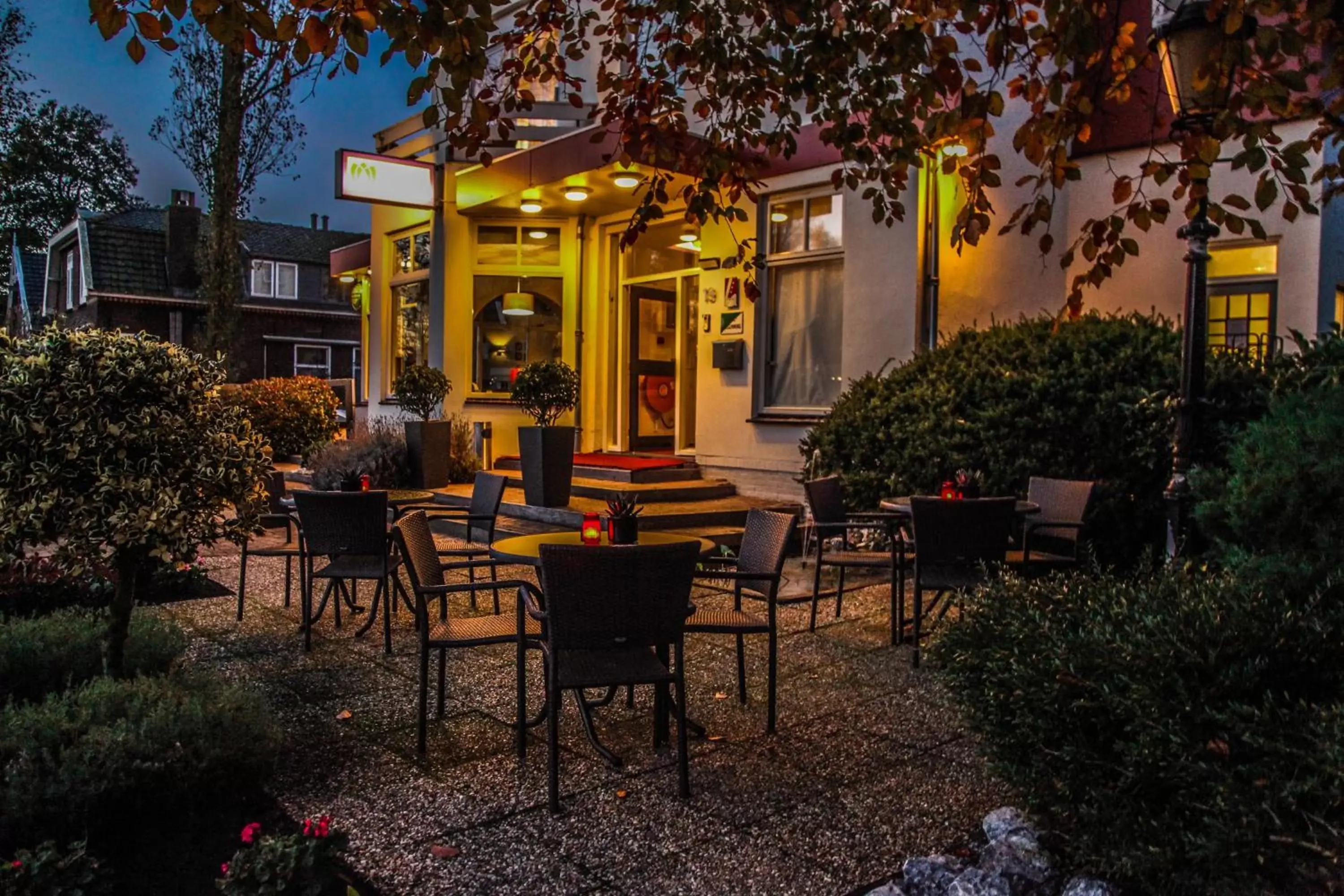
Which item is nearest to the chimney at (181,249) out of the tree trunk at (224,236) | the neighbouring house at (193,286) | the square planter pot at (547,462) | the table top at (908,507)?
the neighbouring house at (193,286)

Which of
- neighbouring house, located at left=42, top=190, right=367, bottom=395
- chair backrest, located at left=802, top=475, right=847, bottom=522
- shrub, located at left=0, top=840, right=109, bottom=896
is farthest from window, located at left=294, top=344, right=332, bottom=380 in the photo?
shrub, located at left=0, top=840, right=109, bottom=896

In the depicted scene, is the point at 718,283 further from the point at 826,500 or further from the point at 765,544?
the point at 765,544

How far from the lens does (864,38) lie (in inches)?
177

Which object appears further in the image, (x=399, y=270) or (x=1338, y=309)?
(x=399, y=270)

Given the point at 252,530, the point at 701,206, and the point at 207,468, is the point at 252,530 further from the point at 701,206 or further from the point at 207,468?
the point at 701,206

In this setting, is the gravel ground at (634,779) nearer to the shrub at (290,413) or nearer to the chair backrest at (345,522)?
the chair backrest at (345,522)

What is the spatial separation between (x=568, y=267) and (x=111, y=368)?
9604 millimetres

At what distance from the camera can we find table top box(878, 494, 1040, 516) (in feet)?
18.2

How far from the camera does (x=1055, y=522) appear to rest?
19.6ft

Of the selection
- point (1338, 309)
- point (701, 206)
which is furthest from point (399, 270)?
point (1338, 309)

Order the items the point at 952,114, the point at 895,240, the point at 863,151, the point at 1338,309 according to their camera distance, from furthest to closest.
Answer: the point at 895,240, the point at 1338,309, the point at 863,151, the point at 952,114

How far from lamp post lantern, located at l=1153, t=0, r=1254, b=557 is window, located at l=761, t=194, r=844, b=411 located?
16.6ft

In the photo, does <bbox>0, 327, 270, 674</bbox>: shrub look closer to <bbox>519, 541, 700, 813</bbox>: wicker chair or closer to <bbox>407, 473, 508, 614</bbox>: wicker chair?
<bbox>519, 541, 700, 813</bbox>: wicker chair

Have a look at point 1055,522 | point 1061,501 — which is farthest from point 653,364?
point 1055,522
